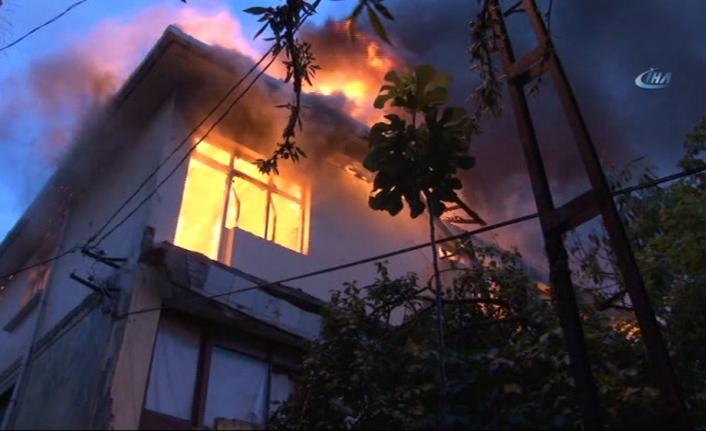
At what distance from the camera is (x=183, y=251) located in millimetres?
7266

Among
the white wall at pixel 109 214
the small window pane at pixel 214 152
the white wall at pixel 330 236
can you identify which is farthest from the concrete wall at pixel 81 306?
the small window pane at pixel 214 152

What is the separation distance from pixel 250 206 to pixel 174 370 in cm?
275

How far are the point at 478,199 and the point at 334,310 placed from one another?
23.6ft

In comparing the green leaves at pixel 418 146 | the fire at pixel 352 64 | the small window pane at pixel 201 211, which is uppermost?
the fire at pixel 352 64

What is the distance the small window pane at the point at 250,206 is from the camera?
8688 millimetres

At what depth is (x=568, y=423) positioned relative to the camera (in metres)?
4.77

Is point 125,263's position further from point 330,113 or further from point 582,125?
point 582,125

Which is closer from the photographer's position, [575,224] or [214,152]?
[575,224]

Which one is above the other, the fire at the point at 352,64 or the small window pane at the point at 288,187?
the fire at the point at 352,64

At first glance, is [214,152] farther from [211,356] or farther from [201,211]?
[211,356]

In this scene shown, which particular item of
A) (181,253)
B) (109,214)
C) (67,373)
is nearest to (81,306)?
(67,373)

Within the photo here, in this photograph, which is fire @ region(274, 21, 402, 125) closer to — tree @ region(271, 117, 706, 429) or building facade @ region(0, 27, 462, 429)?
building facade @ region(0, 27, 462, 429)

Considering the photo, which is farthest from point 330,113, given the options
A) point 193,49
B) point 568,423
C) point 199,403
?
point 568,423

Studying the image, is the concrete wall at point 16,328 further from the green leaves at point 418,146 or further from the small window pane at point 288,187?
the green leaves at point 418,146
